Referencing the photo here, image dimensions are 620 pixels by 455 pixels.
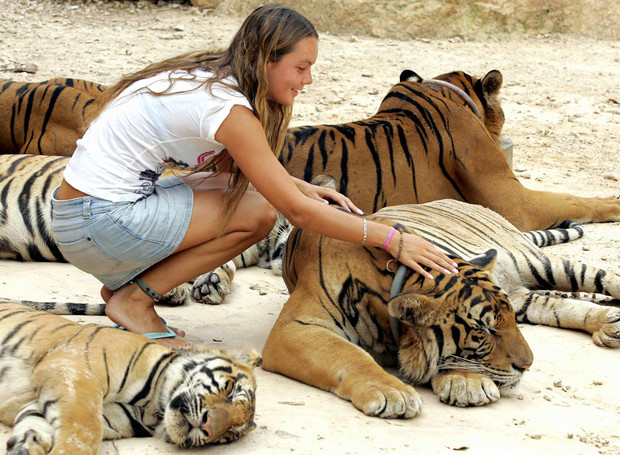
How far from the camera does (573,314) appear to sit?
155 inches

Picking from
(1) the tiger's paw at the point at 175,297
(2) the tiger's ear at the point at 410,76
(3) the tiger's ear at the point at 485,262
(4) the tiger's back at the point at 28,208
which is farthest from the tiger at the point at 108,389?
(2) the tiger's ear at the point at 410,76

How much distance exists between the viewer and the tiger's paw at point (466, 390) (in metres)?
3.08

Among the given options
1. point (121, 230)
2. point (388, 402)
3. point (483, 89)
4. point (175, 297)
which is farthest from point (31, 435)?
point (483, 89)

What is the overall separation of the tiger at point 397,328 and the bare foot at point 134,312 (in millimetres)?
506

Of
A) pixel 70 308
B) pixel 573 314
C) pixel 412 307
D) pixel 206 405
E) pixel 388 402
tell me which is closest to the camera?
pixel 206 405

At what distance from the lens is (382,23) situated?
1065 centimetres

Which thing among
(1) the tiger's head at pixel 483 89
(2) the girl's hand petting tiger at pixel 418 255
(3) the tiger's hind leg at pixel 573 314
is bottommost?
(3) the tiger's hind leg at pixel 573 314

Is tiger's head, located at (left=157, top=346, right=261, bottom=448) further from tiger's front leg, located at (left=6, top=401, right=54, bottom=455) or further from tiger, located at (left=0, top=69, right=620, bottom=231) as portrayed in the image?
tiger, located at (left=0, top=69, right=620, bottom=231)

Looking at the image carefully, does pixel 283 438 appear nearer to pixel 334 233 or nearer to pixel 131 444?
pixel 131 444

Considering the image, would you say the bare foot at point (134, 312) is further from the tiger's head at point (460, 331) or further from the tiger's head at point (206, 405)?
the tiger's head at point (460, 331)

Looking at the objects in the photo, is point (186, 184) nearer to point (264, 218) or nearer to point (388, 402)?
point (264, 218)

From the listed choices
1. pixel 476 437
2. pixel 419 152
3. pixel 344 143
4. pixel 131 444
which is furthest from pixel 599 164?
pixel 131 444

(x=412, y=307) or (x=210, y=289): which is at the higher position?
(x=412, y=307)

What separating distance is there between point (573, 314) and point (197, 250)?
6.02 feet
